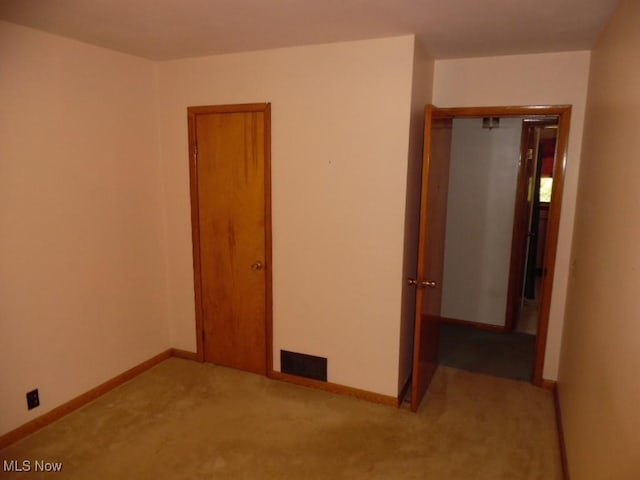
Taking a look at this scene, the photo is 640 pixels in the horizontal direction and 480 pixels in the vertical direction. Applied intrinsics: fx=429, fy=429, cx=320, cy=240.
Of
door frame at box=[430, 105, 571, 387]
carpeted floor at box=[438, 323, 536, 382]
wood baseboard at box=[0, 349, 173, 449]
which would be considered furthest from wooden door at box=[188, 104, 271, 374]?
carpeted floor at box=[438, 323, 536, 382]

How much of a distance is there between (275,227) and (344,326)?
848 mm

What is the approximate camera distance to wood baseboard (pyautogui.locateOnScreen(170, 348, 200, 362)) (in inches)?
Result: 141

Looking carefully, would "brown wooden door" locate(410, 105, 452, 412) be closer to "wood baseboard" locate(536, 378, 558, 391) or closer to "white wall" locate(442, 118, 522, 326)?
"wood baseboard" locate(536, 378, 558, 391)

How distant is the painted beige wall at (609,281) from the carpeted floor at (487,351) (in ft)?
2.86

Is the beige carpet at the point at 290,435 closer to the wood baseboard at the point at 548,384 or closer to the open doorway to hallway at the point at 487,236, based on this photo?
the wood baseboard at the point at 548,384

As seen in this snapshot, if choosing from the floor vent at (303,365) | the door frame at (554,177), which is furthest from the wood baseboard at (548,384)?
the floor vent at (303,365)

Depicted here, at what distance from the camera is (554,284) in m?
3.07

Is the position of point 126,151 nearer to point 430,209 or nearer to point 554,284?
point 430,209

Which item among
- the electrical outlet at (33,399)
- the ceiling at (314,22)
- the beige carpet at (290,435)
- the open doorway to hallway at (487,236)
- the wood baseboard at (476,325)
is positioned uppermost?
the ceiling at (314,22)

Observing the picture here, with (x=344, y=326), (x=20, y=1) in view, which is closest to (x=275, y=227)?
(x=344, y=326)

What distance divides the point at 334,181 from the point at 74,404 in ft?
7.41

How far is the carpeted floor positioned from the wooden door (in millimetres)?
1647

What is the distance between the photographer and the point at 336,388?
10.0ft

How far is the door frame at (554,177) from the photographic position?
291 centimetres
